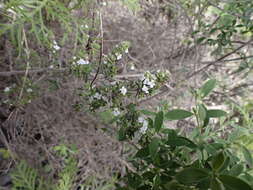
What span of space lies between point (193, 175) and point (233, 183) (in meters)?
0.09

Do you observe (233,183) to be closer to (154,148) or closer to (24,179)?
(154,148)

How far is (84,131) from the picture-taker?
2.06m

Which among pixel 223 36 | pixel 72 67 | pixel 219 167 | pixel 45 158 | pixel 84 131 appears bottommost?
pixel 45 158

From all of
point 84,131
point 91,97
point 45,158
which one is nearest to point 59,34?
point 84,131

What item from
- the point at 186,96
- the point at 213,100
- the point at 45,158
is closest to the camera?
the point at 45,158

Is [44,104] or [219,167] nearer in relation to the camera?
[219,167]

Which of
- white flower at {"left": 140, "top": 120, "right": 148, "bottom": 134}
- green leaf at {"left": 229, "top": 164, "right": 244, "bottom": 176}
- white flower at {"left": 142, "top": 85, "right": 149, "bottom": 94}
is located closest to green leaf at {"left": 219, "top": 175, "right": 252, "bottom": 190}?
green leaf at {"left": 229, "top": 164, "right": 244, "bottom": 176}

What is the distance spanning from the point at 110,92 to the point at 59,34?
116cm

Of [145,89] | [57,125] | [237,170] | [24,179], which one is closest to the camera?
[237,170]

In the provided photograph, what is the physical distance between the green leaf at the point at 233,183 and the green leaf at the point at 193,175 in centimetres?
4

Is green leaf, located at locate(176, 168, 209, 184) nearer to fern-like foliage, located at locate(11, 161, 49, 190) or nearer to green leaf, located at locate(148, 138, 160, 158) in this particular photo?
green leaf, located at locate(148, 138, 160, 158)

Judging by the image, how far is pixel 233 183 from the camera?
58cm

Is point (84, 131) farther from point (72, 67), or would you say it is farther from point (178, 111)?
point (178, 111)

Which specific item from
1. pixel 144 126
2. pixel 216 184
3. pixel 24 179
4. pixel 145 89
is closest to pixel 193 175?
pixel 216 184
